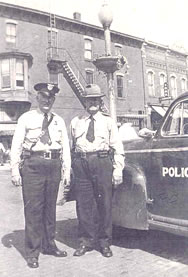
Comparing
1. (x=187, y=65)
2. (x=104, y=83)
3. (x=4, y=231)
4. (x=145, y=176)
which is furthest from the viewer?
(x=187, y=65)

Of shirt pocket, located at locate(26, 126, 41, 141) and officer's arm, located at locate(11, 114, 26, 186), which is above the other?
shirt pocket, located at locate(26, 126, 41, 141)

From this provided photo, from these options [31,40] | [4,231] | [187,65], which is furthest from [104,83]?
[4,231]

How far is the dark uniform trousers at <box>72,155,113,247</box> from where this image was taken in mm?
4273

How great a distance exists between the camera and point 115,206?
4438 millimetres

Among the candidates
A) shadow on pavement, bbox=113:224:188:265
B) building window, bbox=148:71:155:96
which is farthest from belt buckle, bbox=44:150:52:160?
building window, bbox=148:71:155:96

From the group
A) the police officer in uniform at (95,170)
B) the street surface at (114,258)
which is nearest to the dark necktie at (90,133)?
the police officer in uniform at (95,170)

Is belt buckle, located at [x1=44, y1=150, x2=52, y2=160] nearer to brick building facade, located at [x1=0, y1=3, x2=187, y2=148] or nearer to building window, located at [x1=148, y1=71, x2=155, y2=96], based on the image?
brick building facade, located at [x1=0, y1=3, x2=187, y2=148]

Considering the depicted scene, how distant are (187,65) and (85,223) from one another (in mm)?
33416

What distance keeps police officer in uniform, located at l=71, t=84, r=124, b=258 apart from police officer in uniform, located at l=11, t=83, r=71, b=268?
0.18 m

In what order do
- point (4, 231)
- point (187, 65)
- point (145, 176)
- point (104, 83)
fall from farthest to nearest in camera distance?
1. point (187, 65)
2. point (104, 83)
3. point (4, 231)
4. point (145, 176)

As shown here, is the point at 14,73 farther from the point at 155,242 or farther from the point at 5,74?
the point at 155,242

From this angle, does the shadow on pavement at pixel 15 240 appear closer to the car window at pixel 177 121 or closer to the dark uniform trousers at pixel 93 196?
the dark uniform trousers at pixel 93 196

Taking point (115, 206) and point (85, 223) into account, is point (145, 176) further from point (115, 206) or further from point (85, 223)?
point (85, 223)

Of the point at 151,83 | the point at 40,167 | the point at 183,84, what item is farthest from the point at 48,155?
the point at 183,84
